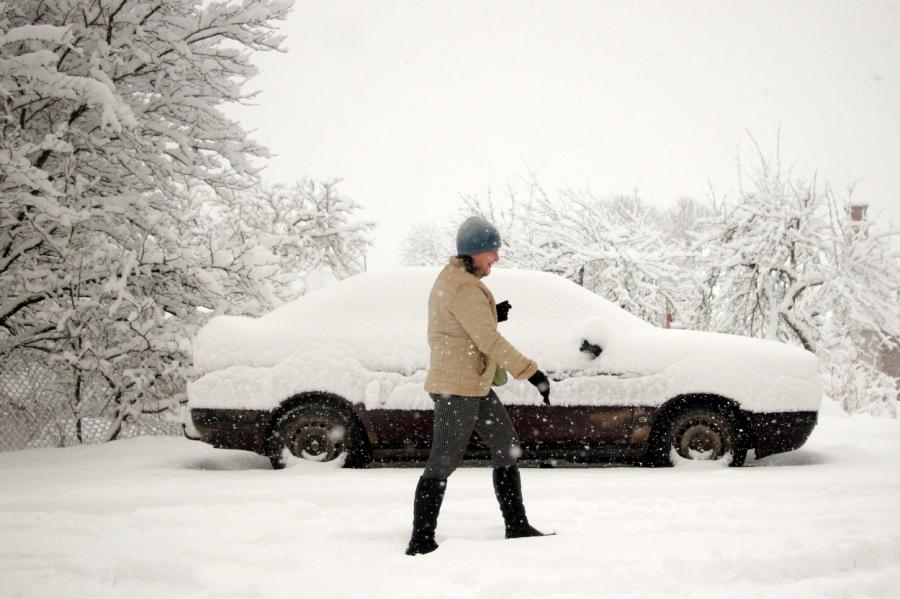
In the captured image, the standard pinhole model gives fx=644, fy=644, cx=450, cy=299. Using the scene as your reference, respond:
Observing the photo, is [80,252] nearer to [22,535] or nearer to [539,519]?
[22,535]

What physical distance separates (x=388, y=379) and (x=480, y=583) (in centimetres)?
247

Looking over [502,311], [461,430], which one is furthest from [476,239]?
[461,430]

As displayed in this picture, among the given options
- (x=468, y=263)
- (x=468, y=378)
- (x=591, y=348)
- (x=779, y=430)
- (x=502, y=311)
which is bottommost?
(x=779, y=430)

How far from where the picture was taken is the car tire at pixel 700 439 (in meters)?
4.71

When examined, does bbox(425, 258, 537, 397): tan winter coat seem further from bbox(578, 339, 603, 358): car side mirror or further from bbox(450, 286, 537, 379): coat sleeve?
bbox(578, 339, 603, 358): car side mirror

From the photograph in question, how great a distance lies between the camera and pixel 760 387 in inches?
187

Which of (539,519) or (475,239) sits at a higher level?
(475,239)

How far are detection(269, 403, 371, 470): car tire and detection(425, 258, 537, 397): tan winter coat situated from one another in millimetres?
2049

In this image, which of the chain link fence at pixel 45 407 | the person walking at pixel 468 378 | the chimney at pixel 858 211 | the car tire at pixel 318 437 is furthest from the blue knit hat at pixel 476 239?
the chimney at pixel 858 211

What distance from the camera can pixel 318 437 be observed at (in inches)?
186

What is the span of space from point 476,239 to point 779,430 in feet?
10.5

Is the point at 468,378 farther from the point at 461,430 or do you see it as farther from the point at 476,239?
the point at 476,239

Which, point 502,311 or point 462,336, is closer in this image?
point 462,336

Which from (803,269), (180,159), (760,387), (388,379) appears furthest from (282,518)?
(803,269)
